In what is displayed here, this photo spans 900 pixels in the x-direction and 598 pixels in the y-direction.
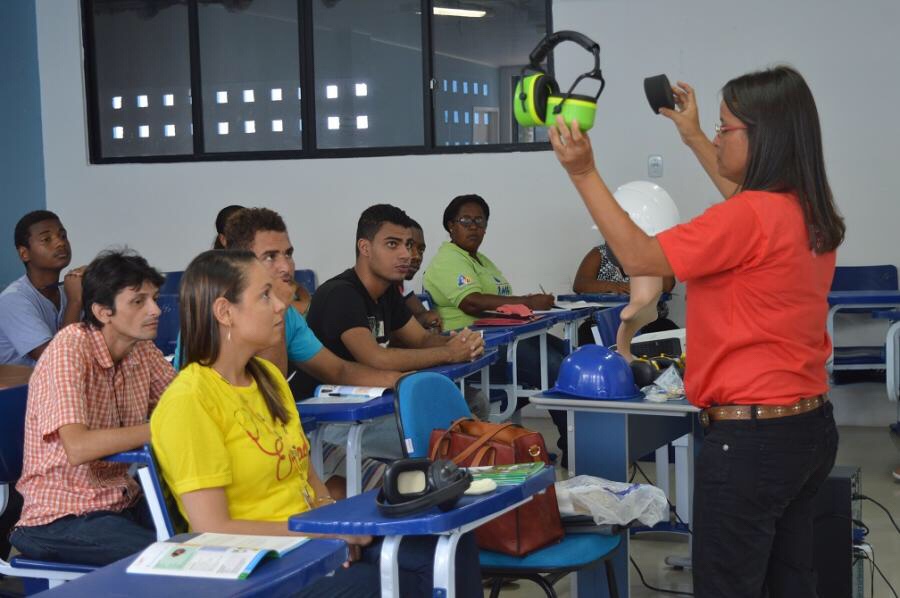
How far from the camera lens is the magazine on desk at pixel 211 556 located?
4.70ft

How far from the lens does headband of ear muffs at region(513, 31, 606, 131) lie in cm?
180

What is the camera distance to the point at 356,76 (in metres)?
6.89

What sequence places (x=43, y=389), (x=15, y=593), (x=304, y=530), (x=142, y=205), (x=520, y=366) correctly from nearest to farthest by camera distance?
1. (x=304, y=530)
2. (x=43, y=389)
3. (x=15, y=593)
4. (x=520, y=366)
5. (x=142, y=205)

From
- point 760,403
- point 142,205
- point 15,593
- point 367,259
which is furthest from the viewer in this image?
point 142,205

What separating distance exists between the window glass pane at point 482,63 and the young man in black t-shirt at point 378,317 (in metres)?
3.02

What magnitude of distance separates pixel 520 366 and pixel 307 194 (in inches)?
91.2

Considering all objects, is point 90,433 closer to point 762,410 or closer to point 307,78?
point 762,410

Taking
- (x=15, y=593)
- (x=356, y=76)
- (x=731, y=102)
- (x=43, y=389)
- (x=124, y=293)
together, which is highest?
(x=356, y=76)

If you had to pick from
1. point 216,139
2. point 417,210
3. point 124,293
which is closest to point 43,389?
point 124,293

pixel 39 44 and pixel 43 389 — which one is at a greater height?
pixel 39 44

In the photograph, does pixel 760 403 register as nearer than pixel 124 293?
Yes

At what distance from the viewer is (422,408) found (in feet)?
8.30

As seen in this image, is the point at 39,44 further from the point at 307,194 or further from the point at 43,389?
the point at 43,389

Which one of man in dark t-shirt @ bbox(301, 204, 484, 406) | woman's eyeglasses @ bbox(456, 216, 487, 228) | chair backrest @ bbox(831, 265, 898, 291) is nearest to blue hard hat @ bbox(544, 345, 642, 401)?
man in dark t-shirt @ bbox(301, 204, 484, 406)
